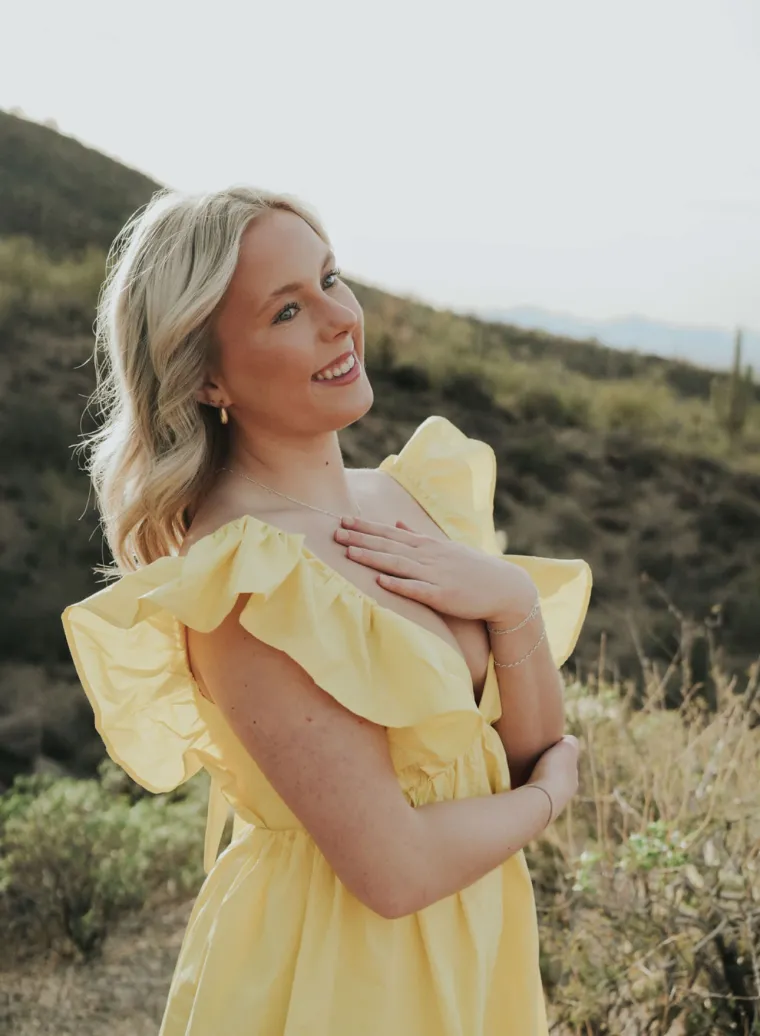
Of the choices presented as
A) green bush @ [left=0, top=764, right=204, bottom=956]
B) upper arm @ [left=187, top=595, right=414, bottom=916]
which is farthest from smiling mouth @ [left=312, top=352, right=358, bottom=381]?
green bush @ [left=0, top=764, right=204, bottom=956]

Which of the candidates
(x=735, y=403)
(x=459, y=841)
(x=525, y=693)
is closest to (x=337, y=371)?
(x=525, y=693)

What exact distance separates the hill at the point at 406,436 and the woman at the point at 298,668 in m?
4.37

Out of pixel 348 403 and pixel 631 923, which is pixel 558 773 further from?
pixel 631 923

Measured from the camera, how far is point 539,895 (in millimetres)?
4027

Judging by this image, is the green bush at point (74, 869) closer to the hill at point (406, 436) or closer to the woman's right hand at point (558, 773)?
the hill at point (406, 436)

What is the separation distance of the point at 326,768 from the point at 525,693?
0.48 m

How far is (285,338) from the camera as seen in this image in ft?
5.05

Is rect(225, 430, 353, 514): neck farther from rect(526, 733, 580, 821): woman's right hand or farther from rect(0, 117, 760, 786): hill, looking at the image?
rect(0, 117, 760, 786): hill

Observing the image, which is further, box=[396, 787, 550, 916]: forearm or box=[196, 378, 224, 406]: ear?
box=[196, 378, 224, 406]: ear

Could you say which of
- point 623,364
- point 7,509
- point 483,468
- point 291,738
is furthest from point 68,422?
point 623,364

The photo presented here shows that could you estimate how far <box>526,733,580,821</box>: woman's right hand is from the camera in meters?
1.62

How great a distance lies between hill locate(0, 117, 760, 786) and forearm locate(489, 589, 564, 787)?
455 cm

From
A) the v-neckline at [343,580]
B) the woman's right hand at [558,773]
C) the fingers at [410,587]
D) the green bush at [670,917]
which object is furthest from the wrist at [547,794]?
the green bush at [670,917]

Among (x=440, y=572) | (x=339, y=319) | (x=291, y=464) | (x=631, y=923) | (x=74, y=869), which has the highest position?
(x=339, y=319)
